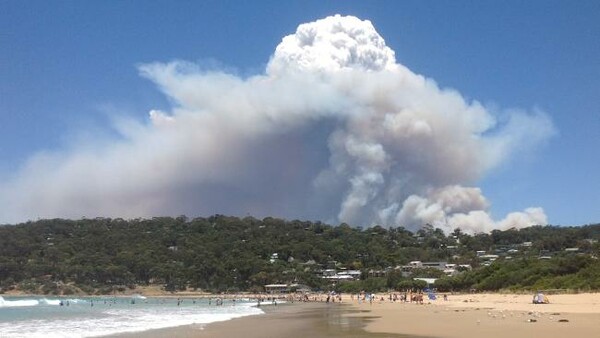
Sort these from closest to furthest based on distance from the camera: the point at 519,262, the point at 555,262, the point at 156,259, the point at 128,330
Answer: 1. the point at 128,330
2. the point at 555,262
3. the point at 519,262
4. the point at 156,259

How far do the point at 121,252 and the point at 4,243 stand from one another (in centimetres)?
3365

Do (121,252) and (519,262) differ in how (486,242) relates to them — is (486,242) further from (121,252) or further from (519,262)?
(519,262)

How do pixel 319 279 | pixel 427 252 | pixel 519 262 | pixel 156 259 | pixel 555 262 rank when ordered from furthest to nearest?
1. pixel 427 252
2. pixel 156 259
3. pixel 319 279
4. pixel 519 262
5. pixel 555 262

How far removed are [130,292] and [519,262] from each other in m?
96.0

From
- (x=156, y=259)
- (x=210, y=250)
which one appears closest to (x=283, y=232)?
(x=210, y=250)

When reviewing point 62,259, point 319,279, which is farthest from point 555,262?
point 62,259

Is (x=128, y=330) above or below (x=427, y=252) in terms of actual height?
below

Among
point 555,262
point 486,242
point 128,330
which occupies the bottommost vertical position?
point 128,330

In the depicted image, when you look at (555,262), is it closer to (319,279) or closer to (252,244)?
(319,279)

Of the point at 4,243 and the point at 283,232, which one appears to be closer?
the point at 4,243

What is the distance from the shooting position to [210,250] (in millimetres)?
166375

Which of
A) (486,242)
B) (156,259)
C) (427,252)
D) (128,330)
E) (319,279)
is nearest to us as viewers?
(128,330)

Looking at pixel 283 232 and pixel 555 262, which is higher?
pixel 283 232

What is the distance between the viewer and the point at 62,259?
529 ft
